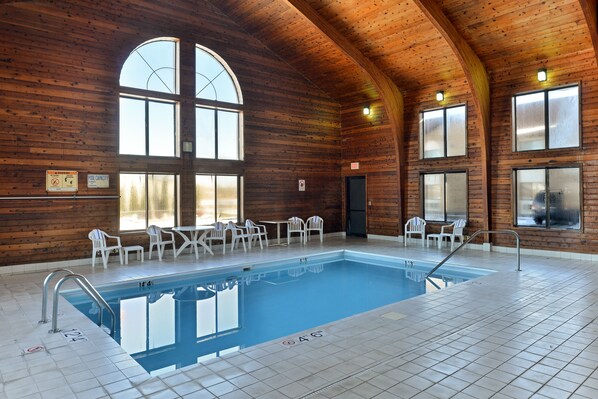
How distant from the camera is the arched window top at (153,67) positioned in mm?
8531

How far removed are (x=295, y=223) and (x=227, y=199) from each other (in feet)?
6.54

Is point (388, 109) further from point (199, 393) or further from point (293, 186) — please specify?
point (199, 393)

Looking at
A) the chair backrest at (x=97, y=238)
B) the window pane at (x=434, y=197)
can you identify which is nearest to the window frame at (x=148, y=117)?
the chair backrest at (x=97, y=238)

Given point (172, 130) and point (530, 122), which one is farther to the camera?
point (172, 130)

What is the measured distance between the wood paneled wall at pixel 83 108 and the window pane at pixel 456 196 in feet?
14.7

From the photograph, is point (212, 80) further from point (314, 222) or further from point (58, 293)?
point (58, 293)

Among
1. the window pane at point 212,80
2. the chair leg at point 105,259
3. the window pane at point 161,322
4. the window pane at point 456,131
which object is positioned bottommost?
the window pane at point 161,322

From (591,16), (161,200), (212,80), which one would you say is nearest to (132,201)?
(161,200)

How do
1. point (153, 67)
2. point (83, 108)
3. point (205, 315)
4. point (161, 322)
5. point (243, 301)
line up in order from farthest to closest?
point (153, 67) < point (83, 108) < point (243, 301) < point (205, 315) < point (161, 322)

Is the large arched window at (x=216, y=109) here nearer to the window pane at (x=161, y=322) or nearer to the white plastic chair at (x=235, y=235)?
the white plastic chair at (x=235, y=235)

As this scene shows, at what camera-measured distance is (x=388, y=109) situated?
34.3 feet

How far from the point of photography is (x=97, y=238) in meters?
7.50

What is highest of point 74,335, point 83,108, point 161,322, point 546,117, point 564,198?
point 83,108

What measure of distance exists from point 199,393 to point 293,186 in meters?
8.62
